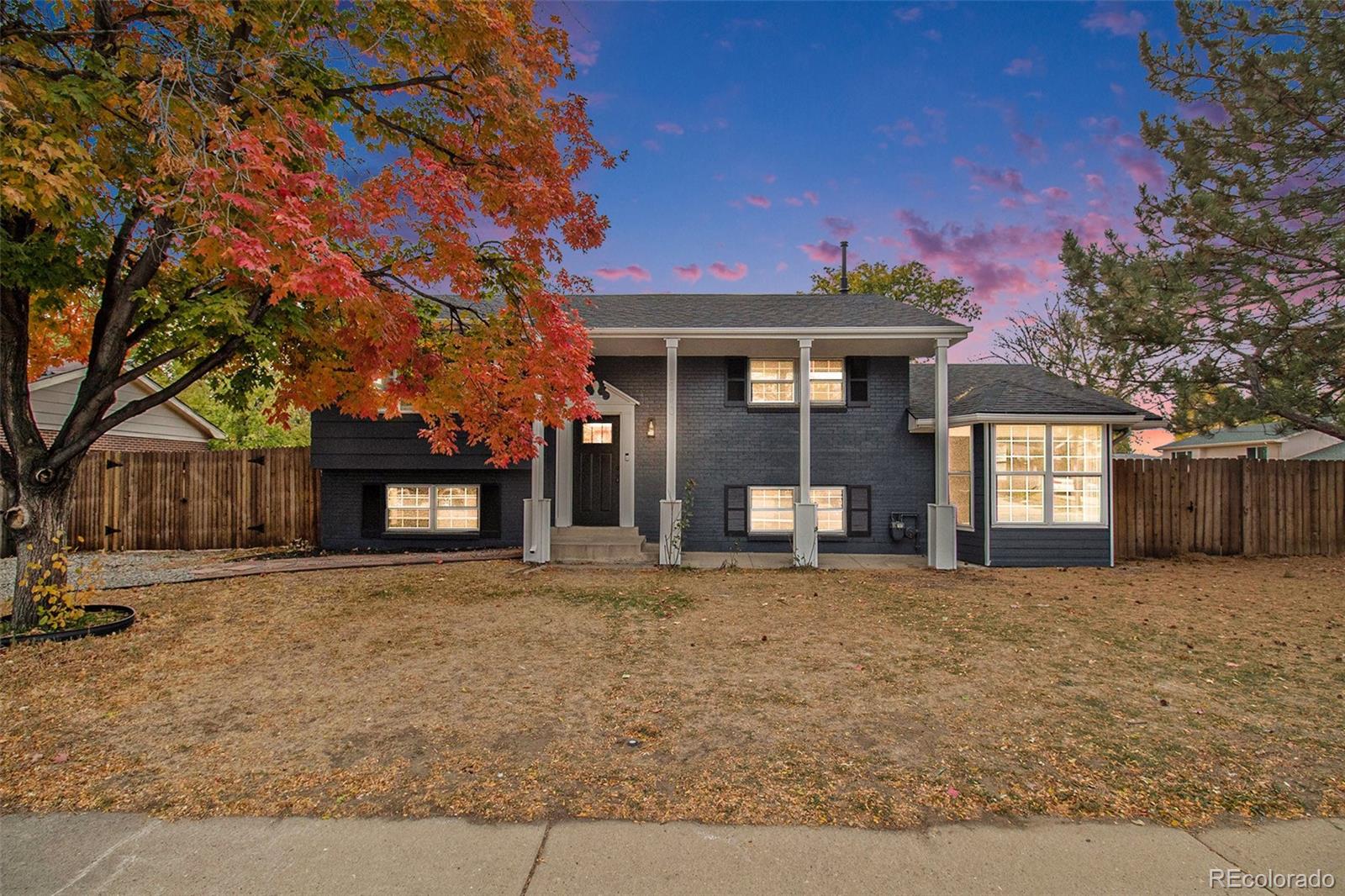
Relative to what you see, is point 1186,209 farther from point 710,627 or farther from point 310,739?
point 310,739

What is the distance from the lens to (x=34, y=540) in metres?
5.48

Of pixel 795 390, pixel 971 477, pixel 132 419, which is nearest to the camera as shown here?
pixel 971 477

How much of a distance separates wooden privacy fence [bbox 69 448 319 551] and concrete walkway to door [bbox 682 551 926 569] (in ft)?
25.8

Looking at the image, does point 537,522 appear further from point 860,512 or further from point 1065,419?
point 1065,419

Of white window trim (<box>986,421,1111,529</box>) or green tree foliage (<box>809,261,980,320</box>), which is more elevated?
green tree foliage (<box>809,261,980,320</box>)

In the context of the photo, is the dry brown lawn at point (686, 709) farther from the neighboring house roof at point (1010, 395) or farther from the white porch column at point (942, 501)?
the neighboring house roof at point (1010, 395)

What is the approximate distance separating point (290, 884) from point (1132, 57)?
15.6m

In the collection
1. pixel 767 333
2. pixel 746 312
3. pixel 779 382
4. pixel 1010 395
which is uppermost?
pixel 746 312

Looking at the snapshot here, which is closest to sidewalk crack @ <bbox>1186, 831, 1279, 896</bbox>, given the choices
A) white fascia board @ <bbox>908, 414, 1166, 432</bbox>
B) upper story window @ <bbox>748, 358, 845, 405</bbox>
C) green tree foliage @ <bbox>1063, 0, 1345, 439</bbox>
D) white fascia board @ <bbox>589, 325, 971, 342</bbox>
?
white fascia board @ <bbox>908, 414, 1166, 432</bbox>

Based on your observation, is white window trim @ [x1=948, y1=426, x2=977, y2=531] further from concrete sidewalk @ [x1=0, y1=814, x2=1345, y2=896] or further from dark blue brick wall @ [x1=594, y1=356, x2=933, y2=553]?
concrete sidewalk @ [x1=0, y1=814, x2=1345, y2=896]

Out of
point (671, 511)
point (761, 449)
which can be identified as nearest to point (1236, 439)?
point (761, 449)

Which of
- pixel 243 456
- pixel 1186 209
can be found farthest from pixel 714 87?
pixel 243 456

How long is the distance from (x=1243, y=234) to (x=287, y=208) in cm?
1377

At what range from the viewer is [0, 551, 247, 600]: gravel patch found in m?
8.02
